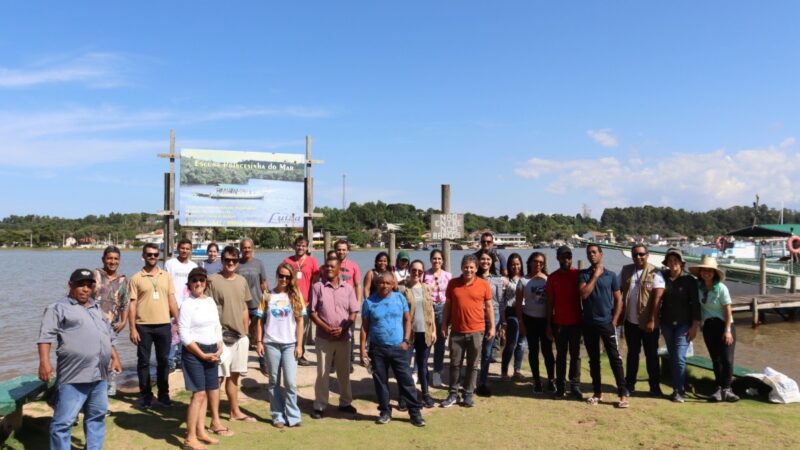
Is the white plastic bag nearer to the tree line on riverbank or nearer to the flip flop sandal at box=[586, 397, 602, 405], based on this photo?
the flip flop sandal at box=[586, 397, 602, 405]

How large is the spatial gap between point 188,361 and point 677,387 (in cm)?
587

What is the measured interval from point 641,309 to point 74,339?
6.18 meters

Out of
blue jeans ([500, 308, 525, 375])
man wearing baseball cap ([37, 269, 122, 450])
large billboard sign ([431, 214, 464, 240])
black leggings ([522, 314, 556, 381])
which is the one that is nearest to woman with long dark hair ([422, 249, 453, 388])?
blue jeans ([500, 308, 525, 375])

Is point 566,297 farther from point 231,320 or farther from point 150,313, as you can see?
point 150,313

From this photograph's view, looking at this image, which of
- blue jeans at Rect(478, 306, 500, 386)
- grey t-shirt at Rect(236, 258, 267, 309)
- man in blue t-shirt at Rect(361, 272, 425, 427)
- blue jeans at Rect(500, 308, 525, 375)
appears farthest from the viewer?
blue jeans at Rect(500, 308, 525, 375)

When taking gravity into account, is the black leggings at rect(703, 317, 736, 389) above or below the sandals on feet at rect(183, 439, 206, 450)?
above

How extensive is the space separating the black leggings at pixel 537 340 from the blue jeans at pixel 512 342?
45 centimetres

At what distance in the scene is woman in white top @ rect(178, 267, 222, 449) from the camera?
5.07m

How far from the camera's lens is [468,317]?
6.36m

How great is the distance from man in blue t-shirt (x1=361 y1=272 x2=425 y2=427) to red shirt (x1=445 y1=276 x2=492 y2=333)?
737 millimetres

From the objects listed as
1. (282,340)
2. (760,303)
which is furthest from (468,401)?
(760,303)

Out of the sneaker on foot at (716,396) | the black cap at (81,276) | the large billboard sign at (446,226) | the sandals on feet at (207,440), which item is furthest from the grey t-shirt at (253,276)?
the sneaker on foot at (716,396)

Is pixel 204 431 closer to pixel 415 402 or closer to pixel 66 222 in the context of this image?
pixel 415 402

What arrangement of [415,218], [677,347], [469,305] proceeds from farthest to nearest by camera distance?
[415,218]
[677,347]
[469,305]
